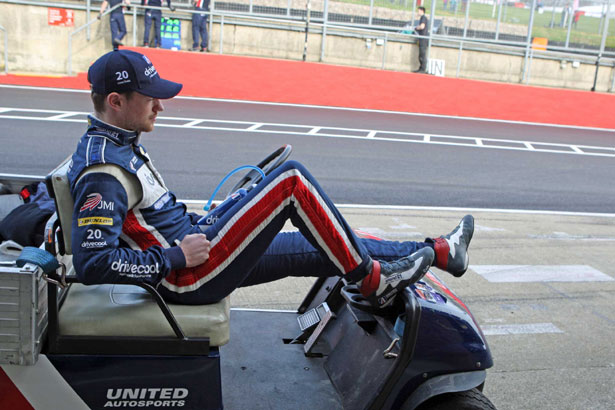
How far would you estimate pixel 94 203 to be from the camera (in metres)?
2.38

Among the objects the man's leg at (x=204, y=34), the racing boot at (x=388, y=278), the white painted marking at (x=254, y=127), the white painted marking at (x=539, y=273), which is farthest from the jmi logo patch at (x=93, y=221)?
the man's leg at (x=204, y=34)

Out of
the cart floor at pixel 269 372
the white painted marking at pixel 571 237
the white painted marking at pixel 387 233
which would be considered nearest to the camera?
the cart floor at pixel 269 372

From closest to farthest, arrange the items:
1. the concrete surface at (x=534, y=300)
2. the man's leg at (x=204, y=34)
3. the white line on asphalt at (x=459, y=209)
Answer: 1. the concrete surface at (x=534, y=300)
2. the white line on asphalt at (x=459, y=209)
3. the man's leg at (x=204, y=34)

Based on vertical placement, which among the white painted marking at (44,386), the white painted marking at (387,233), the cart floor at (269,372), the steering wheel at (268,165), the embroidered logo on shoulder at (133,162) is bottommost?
the white painted marking at (387,233)

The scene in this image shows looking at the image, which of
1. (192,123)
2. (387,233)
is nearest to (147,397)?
(387,233)

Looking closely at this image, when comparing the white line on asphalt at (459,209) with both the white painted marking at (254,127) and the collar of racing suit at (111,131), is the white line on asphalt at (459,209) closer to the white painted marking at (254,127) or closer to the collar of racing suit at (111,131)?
the collar of racing suit at (111,131)

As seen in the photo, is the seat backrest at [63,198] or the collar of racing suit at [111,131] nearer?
the seat backrest at [63,198]

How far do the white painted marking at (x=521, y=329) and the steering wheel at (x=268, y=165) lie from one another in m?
1.92

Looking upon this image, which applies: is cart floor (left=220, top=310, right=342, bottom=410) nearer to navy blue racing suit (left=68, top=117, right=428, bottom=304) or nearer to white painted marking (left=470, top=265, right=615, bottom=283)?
navy blue racing suit (left=68, top=117, right=428, bottom=304)

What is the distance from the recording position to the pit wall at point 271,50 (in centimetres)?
1891

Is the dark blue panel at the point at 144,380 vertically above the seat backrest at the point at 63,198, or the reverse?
the seat backrest at the point at 63,198

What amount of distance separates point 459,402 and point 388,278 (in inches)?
22.4

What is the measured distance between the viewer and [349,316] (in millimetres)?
3281

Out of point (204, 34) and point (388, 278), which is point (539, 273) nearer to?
point (388, 278)
